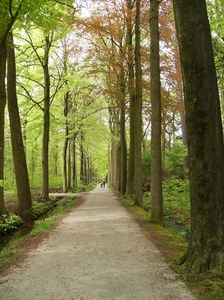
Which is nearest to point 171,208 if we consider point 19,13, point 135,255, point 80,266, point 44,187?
point 44,187

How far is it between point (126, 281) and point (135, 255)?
140 centimetres

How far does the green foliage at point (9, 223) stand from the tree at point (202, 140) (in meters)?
6.71

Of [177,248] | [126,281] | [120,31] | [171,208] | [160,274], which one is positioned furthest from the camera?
[120,31]

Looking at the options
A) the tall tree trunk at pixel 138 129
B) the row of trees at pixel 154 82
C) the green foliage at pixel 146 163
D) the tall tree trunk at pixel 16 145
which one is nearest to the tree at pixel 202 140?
the row of trees at pixel 154 82

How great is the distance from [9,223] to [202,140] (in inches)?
304

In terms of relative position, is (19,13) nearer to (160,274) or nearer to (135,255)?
(135,255)

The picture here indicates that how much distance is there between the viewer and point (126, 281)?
13.3 ft

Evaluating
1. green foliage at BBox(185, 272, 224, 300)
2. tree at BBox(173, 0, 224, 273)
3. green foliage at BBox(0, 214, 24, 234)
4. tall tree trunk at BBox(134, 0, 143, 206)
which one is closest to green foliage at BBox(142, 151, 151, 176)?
tall tree trunk at BBox(134, 0, 143, 206)

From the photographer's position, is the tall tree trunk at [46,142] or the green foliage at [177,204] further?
the tall tree trunk at [46,142]

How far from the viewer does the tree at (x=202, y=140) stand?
4113mm

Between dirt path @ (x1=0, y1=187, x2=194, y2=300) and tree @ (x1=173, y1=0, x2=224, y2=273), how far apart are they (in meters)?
0.66

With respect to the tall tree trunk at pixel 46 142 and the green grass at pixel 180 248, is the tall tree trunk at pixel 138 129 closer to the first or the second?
the green grass at pixel 180 248

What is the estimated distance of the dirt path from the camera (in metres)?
3.70

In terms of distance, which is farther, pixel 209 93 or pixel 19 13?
pixel 19 13
